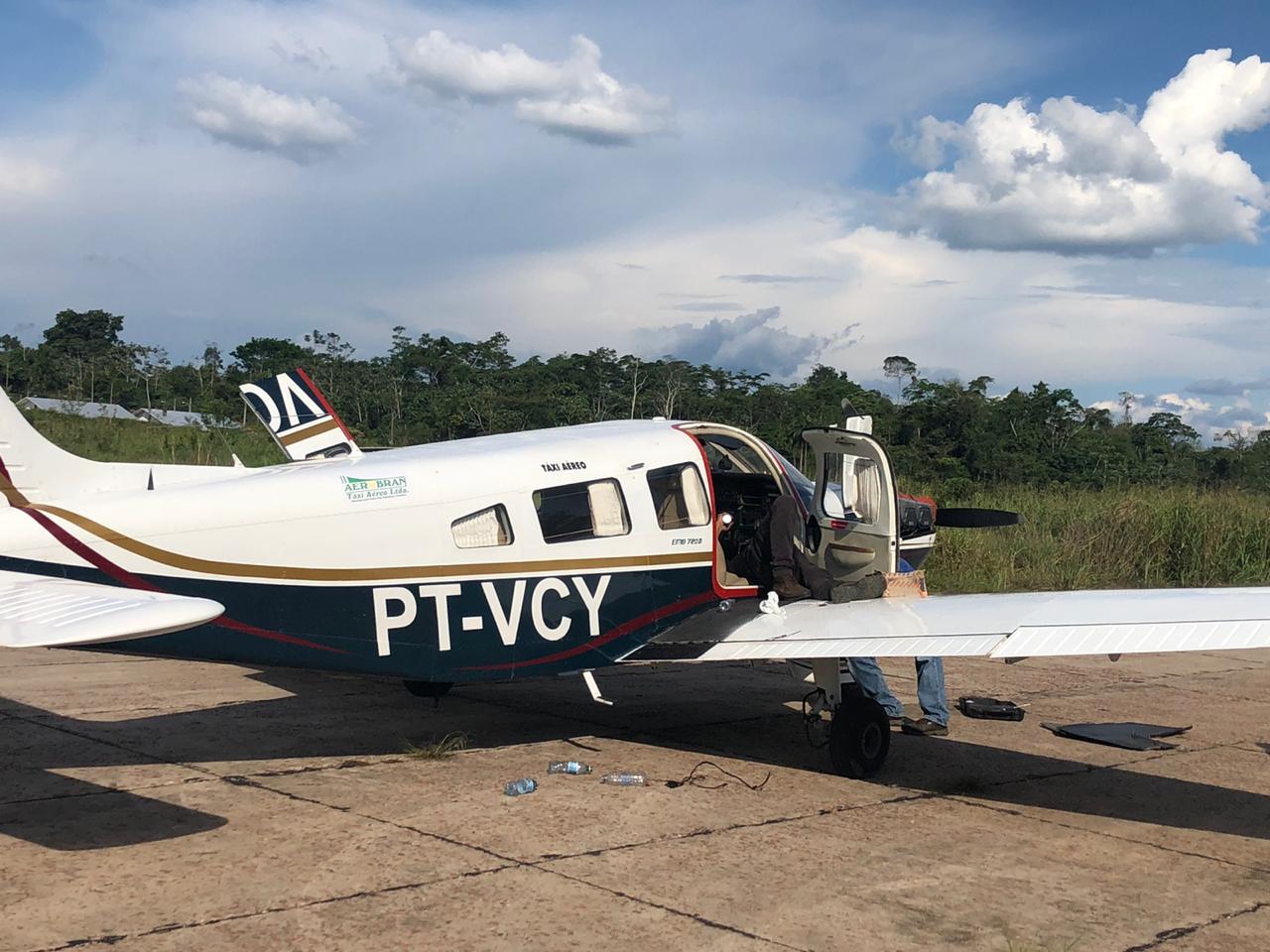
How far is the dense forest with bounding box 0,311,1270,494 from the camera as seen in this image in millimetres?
34906

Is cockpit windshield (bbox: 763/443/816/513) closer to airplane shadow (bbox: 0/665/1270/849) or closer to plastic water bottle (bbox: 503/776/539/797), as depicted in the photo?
airplane shadow (bbox: 0/665/1270/849)

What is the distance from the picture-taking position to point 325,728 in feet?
30.9

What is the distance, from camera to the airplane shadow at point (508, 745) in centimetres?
702

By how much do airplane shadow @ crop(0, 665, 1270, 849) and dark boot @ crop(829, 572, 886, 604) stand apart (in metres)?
1.21

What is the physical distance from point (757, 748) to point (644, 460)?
94.7 inches

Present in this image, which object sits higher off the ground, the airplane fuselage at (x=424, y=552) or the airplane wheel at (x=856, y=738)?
the airplane fuselage at (x=424, y=552)

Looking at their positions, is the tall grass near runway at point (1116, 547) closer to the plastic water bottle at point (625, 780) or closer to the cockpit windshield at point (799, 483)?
the cockpit windshield at point (799, 483)

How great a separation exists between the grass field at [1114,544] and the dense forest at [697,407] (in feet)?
12.7

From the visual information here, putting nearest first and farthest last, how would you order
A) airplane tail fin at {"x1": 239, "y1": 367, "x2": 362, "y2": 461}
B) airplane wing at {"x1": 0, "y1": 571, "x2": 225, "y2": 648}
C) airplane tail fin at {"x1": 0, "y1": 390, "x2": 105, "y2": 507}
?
airplane wing at {"x1": 0, "y1": 571, "x2": 225, "y2": 648} < airplane tail fin at {"x1": 0, "y1": 390, "x2": 105, "y2": 507} < airplane tail fin at {"x1": 239, "y1": 367, "x2": 362, "y2": 461}

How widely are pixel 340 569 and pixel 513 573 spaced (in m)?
1.16

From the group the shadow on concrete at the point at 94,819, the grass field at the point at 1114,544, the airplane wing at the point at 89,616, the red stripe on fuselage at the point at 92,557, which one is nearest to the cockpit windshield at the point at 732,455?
the red stripe on fuselage at the point at 92,557

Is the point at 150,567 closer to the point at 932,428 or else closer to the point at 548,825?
the point at 548,825

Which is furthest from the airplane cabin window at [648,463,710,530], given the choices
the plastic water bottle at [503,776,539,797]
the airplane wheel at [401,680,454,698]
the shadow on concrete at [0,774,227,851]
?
the shadow on concrete at [0,774,227,851]

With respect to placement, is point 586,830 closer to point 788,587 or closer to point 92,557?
point 788,587
